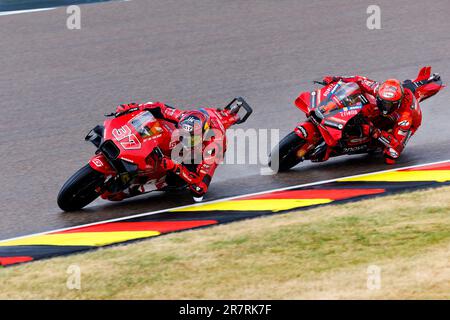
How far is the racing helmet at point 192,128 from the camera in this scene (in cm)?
1017

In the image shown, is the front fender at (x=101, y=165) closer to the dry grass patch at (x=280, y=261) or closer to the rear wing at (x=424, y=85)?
the dry grass patch at (x=280, y=261)

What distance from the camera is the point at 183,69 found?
47.2 feet

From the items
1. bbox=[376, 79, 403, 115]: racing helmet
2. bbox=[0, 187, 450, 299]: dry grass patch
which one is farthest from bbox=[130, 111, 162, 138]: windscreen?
bbox=[376, 79, 403, 115]: racing helmet

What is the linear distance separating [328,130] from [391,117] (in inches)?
35.1

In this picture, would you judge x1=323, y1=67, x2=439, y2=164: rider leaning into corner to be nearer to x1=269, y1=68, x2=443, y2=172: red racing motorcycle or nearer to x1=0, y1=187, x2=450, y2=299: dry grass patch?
x1=269, y1=68, x2=443, y2=172: red racing motorcycle

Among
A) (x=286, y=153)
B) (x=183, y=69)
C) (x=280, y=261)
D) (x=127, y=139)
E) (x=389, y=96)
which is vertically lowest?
(x=280, y=261)

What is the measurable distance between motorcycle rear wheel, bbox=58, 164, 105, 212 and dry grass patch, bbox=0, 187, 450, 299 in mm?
991

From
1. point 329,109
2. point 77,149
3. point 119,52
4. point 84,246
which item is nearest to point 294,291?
point 84,246

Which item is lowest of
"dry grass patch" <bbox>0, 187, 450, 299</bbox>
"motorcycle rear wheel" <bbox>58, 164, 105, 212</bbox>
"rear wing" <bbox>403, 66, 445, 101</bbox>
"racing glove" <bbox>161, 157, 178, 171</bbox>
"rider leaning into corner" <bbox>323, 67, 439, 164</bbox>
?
"dry grass patch" <bbox>0, 187, 450, 299</bbox>

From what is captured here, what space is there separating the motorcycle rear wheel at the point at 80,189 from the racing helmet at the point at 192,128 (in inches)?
39.3

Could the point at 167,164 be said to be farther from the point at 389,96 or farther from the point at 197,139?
the point at 389,96

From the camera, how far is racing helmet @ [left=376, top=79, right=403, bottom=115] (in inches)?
429

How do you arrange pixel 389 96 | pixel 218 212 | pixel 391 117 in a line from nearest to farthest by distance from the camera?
pixel 218 212 < pixel 389 96 < pixel 391 117

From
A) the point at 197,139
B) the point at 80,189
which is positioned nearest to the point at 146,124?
the point at 197,139
